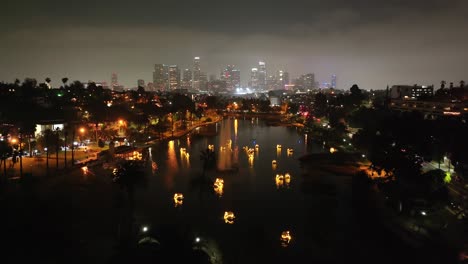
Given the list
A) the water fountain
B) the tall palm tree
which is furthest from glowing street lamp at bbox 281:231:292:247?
the tall palm tree

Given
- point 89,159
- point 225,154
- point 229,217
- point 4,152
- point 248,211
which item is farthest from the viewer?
point 225,154

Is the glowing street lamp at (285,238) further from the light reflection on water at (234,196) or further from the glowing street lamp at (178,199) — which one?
the glowing street lamp at (178,199)

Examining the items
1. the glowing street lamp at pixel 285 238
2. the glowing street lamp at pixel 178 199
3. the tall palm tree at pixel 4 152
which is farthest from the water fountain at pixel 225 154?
the tall palm tree at pixel 4 152

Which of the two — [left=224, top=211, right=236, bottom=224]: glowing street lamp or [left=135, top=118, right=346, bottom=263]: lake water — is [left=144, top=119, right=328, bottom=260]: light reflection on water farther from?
[left=224, top=211, right=236, bottom=224]: glowing street lamp

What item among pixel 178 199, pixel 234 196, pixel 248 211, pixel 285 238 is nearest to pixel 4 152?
pixel 178 199

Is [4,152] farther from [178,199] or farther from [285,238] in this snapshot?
[285,238]

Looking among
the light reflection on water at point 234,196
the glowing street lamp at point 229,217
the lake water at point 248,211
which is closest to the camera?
the lake water at point 248,211

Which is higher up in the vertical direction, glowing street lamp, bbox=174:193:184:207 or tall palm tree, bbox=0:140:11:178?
tall palm tree, bbox=0:140:11:178

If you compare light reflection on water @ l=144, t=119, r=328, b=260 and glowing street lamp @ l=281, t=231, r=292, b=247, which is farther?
light reflection on water @ l=144, t=119, r=328, b=260

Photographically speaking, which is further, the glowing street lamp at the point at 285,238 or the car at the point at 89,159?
the car at the point at 89,159
